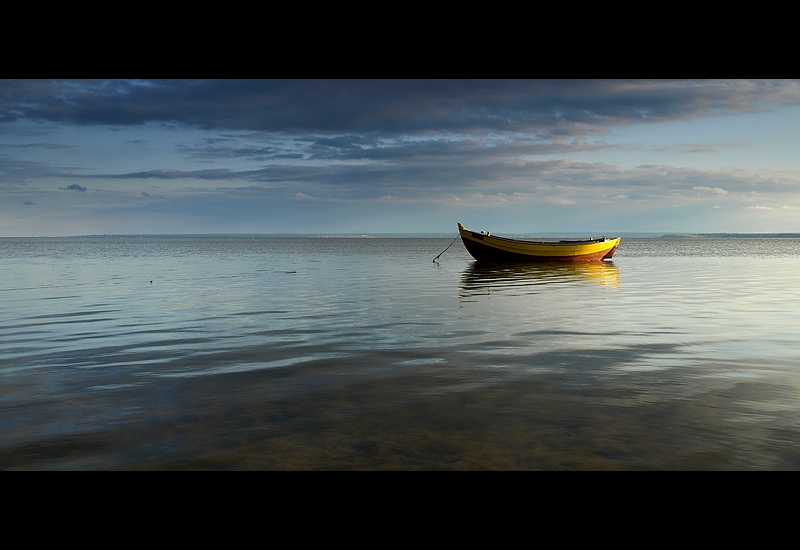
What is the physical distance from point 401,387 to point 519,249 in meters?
29.3

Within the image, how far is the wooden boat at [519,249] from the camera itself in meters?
35.2

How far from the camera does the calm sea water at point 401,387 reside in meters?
4.78

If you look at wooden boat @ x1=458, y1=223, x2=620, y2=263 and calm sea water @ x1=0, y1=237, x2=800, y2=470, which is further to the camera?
wooden boat @ x1=458, y1=223, x2=620, y2=263

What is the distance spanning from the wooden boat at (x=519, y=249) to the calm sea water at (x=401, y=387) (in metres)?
20.2

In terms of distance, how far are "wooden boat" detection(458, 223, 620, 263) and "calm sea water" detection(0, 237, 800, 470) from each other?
2023 cm

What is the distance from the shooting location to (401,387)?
7.02 m

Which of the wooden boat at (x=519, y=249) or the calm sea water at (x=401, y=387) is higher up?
the wooden boat at (x=519, y=249)

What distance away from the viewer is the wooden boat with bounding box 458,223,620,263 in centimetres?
3519

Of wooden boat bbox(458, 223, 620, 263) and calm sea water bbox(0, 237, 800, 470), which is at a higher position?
wooden boat bbox(458, 223, 620, 263)

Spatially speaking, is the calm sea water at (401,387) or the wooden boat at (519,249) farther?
the wooden boat at (519,249)
